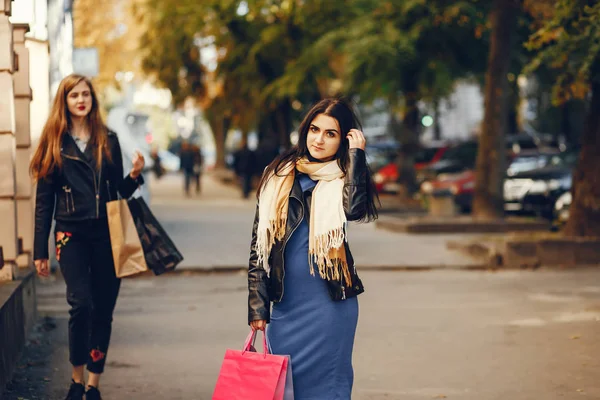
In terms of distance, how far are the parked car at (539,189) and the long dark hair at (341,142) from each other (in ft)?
63.1

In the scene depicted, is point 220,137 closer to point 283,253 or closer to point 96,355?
point 96,355

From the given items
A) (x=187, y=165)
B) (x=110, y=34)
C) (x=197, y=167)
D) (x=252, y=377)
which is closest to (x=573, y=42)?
(x=252, y=377)

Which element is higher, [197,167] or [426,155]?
[426,155]

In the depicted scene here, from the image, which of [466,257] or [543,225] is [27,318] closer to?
[466,257]

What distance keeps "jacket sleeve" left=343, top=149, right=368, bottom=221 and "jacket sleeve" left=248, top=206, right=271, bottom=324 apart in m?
0.42

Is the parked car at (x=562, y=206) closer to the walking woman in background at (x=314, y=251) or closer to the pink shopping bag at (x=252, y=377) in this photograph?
the walking woman in background at (x=314, y=251)

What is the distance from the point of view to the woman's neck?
686 centimetres

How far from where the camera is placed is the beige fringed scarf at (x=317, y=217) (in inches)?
194

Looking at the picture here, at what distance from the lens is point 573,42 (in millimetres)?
14219

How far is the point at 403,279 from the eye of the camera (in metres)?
14.0

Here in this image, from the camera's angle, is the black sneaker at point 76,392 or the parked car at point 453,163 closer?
the black sneaker at point 76,392

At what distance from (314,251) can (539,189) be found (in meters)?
20.2

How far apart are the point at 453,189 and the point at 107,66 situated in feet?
45.0

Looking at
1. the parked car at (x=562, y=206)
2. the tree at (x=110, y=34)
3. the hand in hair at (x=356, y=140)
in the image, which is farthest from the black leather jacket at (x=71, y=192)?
the tree at (x=110, y=34)
